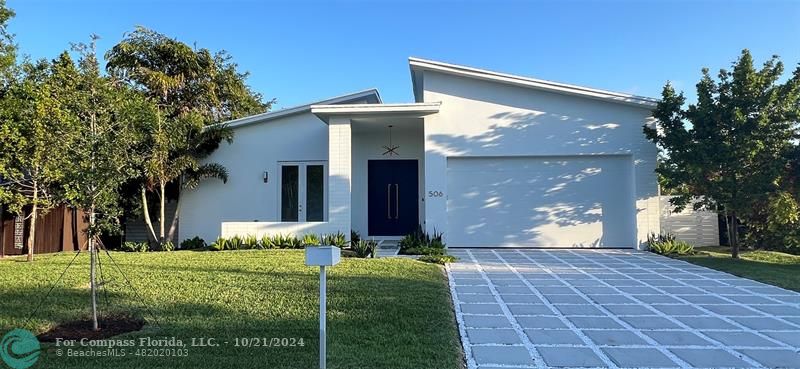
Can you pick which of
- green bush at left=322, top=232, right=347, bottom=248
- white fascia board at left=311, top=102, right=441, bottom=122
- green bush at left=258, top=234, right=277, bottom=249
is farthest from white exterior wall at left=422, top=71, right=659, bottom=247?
green bush at left=258, top=234, right=277, bottom=249

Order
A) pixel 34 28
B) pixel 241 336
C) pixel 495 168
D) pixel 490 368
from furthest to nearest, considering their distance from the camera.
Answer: pixel 34 28 → pixel 495 168 → pixel 241 336 → pixel 490 368

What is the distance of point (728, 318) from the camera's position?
512cm

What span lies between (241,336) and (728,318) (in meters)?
5.06

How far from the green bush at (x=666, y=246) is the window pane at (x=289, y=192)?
8.72m

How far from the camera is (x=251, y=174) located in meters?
13.0

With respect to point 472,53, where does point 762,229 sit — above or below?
below

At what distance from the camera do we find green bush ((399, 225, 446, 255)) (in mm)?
10177

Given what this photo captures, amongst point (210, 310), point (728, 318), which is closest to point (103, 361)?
point (210, 310)

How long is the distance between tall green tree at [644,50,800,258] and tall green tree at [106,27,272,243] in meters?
10.9

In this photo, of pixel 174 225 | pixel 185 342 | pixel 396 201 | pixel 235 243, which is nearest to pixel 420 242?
pixel 396 201

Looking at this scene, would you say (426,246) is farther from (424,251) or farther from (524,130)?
(524,130)

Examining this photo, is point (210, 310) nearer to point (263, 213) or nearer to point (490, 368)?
point (490, 368)

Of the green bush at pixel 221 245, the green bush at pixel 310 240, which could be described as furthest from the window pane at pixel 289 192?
the green bush at pixel 221 245

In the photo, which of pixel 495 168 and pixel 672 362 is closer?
pixel 672 362
